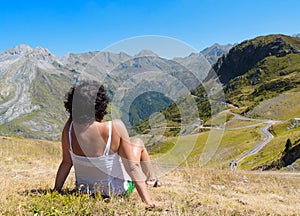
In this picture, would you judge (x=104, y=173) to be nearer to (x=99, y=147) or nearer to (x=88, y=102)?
(x=99, y=147)

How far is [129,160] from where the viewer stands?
17.8 ft

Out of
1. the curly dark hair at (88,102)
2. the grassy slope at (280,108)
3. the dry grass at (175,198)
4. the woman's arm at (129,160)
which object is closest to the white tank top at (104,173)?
the woman's arm at (129,160)

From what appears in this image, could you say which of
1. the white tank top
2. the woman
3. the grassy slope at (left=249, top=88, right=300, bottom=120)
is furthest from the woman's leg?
the grassy slope at (left=249, top=88, right=300, bottom=120)

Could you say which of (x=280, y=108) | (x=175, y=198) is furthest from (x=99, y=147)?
(x=280, y=108)

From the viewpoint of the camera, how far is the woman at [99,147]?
5.30 metres

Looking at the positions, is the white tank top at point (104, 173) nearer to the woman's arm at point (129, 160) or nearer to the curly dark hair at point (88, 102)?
the woman's arm at point (129, 160)

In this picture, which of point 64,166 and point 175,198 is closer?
point 175,198

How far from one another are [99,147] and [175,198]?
1.99m

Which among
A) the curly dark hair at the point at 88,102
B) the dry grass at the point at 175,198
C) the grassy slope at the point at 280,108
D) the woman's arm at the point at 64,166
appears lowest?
the grassy slope at the point at 280,108

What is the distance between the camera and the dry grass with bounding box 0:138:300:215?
4477 mm

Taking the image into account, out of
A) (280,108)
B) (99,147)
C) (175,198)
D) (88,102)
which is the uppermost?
(88,102)

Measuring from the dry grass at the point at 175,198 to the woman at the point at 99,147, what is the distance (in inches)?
15.8

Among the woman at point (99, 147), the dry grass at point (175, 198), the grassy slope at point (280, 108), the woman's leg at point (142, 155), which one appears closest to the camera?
the dry grass at point (175, 198)

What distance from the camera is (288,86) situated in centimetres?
19950
